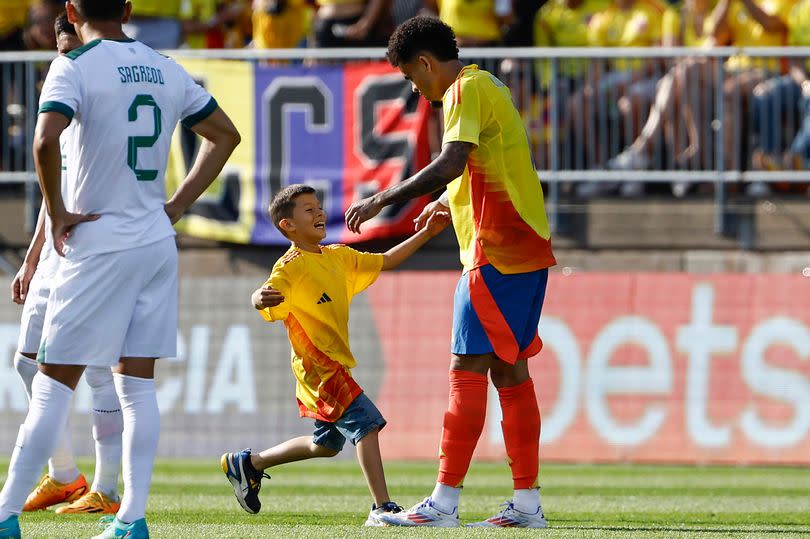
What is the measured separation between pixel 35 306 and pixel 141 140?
1524mm

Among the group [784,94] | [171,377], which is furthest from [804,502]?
[171,377]

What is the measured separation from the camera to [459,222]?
7.05 meters

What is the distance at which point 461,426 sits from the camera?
6.88 meters

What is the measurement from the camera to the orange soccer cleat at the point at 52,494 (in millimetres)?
7812

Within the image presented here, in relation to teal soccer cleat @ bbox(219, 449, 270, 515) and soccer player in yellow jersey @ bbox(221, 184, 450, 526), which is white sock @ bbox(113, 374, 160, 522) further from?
teal soccer cleat @ bbox(219, 449, 270, 515)

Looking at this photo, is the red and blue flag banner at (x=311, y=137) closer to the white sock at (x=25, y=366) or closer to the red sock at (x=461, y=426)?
the white sock at (x=25, y=366)

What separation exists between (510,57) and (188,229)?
130 inches

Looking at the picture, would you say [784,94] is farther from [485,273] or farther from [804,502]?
[485,273]

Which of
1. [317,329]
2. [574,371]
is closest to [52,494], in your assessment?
[317,329]

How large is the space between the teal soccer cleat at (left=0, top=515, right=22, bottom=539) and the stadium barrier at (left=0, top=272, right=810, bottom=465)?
734 centimetres

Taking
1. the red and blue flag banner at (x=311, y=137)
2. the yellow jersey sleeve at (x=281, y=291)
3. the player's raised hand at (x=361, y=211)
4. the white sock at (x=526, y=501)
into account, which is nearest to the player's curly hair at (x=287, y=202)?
the yellow jersey sleeve at (x=281, y=291)

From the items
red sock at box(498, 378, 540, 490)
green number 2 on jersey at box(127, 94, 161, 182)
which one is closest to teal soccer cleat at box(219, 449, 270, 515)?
red sock at box(498, 378, 540, 490)

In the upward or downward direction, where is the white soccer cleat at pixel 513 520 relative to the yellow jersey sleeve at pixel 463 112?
downward

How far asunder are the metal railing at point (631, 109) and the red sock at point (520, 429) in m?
6.77
